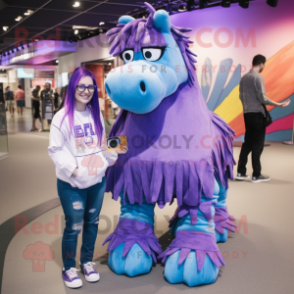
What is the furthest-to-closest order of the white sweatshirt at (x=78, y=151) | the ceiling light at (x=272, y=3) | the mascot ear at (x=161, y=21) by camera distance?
the ceiling light at (x=272, y=3)
the mascot ear at (x=161, y=21)
the white sweatshirt at (x=78, y=151)

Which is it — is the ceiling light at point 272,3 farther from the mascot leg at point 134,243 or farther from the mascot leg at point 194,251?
the mascot leg at point 134,243

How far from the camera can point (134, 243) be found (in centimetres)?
181

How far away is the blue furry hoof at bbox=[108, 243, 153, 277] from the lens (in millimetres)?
1797

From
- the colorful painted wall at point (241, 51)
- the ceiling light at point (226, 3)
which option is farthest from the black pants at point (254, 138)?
the ceiling light at point (226, 3)

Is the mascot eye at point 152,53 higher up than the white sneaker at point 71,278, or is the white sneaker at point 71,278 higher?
the mascot eye at point 152,53

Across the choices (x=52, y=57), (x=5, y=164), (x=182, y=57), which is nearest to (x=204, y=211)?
(x=182, y=57)

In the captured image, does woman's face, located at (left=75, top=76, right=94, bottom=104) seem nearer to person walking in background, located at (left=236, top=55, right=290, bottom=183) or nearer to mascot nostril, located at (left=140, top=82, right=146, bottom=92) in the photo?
mascot nostril, located at (left=140, top=82, right=146, bottom=92)

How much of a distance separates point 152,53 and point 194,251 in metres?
1.02

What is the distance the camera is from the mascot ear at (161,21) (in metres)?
1.70

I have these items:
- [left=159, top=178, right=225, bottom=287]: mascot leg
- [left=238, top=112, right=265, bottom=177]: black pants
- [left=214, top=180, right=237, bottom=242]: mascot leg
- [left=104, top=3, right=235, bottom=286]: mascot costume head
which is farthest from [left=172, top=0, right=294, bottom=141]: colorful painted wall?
[left=159, top=178, right=225, bottom=287]: mascot leg

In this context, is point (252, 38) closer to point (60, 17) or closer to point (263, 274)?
point (60, 17)

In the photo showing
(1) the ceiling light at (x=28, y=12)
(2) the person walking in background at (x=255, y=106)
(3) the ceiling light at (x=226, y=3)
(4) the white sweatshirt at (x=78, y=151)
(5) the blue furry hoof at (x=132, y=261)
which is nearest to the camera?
(4) the white sweatshirt at (x=78, y=151)

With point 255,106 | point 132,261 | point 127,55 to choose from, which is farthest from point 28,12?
point 132,261

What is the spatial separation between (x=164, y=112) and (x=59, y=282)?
1.04m
